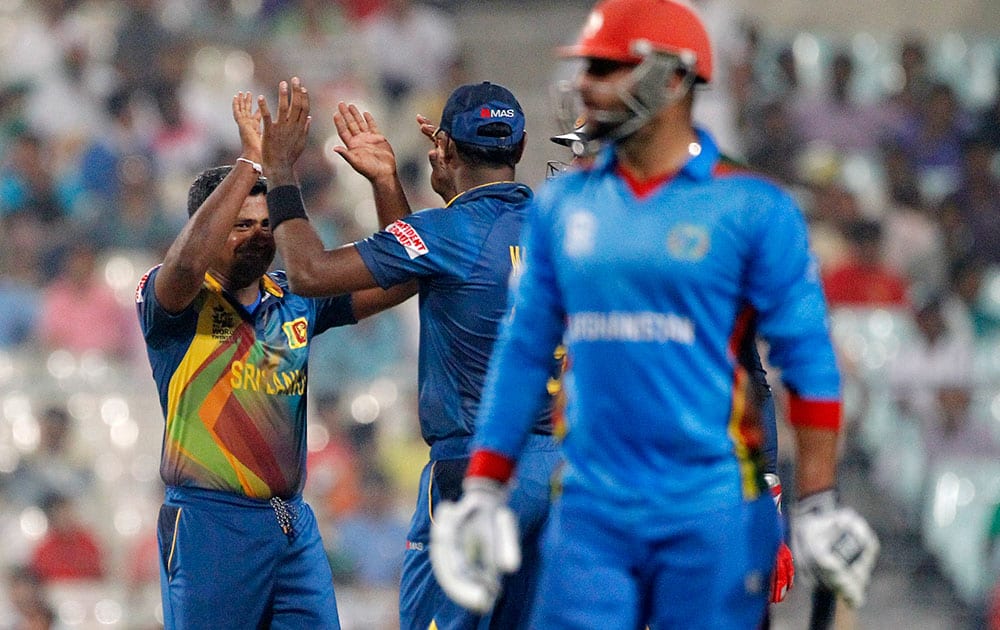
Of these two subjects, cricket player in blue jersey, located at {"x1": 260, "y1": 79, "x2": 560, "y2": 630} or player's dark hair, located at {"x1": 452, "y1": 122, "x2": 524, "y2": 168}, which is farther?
player's dark hair, located at {"x1": 452, "y1": 122, "x2": 524, "y2": 168}

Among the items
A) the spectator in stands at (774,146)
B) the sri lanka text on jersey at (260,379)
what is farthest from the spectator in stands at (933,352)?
the sri lanka text on jersey at (260,379)

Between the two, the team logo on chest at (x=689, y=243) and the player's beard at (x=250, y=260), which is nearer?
the team logo on chest at (x=689, y=243)

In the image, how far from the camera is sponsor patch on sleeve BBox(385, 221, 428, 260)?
448 cm

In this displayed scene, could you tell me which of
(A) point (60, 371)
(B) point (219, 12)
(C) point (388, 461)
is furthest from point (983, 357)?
(B) point (219, 12)

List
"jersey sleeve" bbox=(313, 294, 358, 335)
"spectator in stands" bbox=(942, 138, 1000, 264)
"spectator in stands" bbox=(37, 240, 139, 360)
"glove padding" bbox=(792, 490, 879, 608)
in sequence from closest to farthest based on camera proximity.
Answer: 1. "glove padding" bbox=(792, 490, 879, 608)
2. "jersey sleeve" bbox=(313, 294, 358, 335)
3. "spectator in stands" bbox=(37, 240, 139, 360)
4. "spectator in stands" bbox=(942, 138, 1000, 264)

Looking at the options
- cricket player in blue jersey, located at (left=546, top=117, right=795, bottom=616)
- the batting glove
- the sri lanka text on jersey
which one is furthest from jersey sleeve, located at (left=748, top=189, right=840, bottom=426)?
the sri lanka text on jersey

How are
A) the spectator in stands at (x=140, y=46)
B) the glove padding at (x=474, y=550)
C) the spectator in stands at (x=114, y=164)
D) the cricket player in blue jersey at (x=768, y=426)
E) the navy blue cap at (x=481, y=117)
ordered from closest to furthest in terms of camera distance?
the glove padding at (x=474, y=550), the cricket player in blue jersey at (x=768, y=426), the navy blue cap at (x=481, y=117), the spectator in stands at (x=114, y=164), the spectator in stands at (x=140, y=46)

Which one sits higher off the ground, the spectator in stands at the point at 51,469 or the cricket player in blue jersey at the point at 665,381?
the cricket player in blue jersey at the point at 665,381

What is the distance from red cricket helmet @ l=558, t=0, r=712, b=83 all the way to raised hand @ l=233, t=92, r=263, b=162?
61.6 inches

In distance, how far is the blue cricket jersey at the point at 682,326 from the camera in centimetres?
334

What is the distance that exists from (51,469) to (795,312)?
259 inches

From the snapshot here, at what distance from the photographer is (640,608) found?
3439 mm

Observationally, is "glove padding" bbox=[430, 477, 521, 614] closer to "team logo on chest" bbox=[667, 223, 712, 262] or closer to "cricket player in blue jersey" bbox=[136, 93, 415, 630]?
"team logo on chest" bbox=[667, 223, 712, 262]

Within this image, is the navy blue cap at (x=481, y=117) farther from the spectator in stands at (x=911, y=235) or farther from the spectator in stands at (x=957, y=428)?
the spectator in stands at (x=911, y=235)
